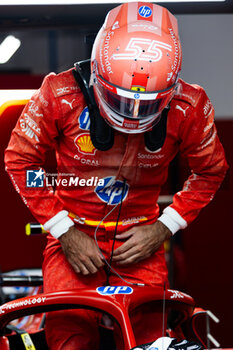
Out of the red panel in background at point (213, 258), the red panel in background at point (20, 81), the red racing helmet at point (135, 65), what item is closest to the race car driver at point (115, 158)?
the red racing helmet at point (135, 65)

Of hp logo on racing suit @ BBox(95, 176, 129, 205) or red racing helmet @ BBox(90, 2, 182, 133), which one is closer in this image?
red racing helmet @ BBox(90, 2, 182, 133)

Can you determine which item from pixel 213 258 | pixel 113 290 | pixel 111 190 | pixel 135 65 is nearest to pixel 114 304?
pixel 113 290

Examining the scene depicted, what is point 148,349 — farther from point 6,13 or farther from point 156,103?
point 6,13

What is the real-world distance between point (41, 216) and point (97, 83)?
338 mm

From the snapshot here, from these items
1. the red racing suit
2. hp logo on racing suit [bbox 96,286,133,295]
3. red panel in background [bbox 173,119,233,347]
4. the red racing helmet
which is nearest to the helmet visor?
the red racing helmet

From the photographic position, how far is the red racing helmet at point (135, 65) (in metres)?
1.21

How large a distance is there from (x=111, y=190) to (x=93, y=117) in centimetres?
19

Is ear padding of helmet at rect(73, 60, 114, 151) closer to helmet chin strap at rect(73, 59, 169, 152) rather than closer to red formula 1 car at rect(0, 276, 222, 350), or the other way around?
helmet chin strap at rect(73, 59, 169, 152)

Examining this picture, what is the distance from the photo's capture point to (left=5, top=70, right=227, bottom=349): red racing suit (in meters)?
1.35

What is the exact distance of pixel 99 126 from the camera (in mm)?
1337

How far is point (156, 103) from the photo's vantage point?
1.25m

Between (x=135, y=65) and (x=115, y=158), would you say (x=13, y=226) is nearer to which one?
(x=115, y=158)

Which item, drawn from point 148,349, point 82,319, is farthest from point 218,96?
point 148,349

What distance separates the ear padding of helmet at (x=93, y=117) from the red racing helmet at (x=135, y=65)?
3 cm
